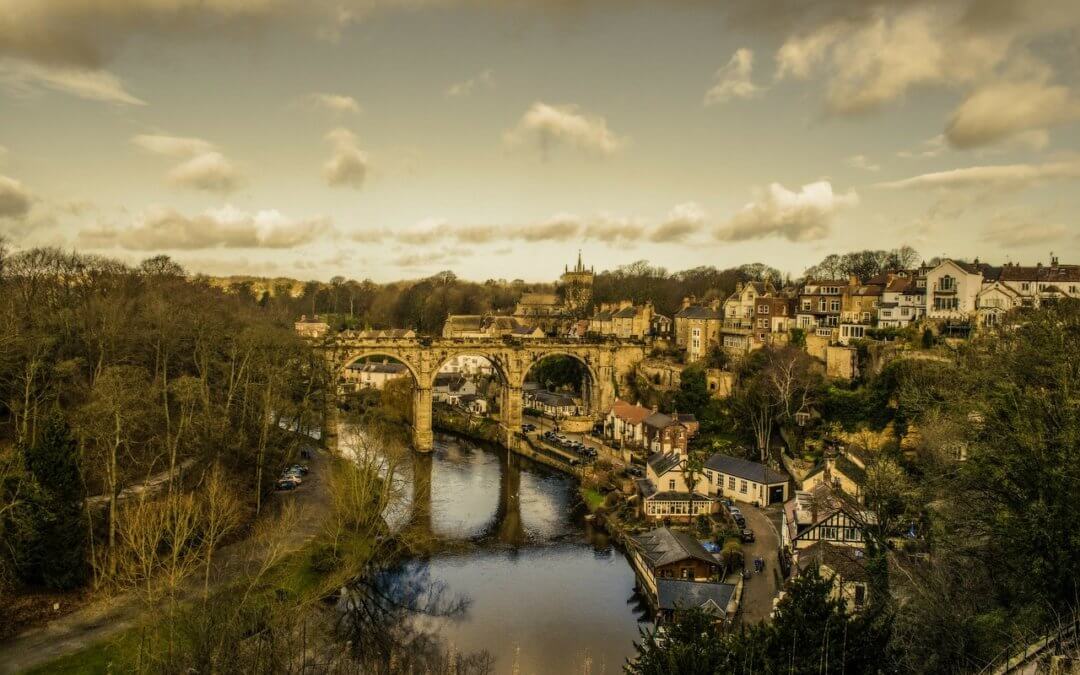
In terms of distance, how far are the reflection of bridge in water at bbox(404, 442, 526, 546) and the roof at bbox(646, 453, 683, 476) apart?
23.5 ft

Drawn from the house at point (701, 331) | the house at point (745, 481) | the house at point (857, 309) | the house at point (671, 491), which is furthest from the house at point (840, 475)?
the house at point (701, 331)

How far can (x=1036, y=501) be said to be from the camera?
14453 millimetres

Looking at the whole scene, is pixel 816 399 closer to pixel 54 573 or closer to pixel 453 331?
pixel 54 573

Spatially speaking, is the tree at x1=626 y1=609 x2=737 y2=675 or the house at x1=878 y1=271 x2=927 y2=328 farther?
the house at x1=878 y1=271 x2=927 y2=328

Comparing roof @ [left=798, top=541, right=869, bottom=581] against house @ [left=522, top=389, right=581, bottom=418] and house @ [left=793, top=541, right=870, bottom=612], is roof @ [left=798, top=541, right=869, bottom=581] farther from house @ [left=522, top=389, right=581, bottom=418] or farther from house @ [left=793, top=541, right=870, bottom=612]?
house @ [left=522, top=389, right=581, bottom=418]

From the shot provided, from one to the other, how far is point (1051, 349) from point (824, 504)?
36.0ft

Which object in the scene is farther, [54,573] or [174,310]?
[174,310]

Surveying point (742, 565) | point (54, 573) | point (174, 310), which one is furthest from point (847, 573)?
point (174, 310)

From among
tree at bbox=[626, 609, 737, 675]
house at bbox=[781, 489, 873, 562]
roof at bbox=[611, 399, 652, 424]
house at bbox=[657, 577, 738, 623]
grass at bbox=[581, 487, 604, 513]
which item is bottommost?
grass at bbox=[581, 487, 604, 513]

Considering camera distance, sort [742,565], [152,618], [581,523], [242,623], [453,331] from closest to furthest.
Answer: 1. [152,618]
2. [242,623]
3. [742,565]
4. [581,523]
5. [453,331]

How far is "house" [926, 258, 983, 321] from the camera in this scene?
130ft

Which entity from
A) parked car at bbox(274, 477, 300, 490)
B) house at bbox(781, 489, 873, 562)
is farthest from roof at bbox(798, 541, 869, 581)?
parked car at bbox(274, 477, 300, 490)

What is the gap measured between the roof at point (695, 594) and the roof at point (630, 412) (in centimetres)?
2175

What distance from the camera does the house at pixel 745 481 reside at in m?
33.0
